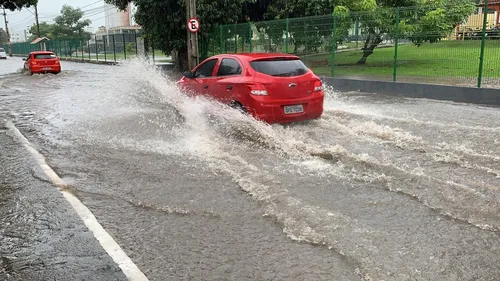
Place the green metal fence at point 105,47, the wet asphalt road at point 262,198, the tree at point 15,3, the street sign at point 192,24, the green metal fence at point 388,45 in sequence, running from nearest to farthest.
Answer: the wet asphalt road at point 262,198
the green metal fence at point 388,45
the street sign at point 192,24
the tree at point 15,3
the green metal fence at point 105,47

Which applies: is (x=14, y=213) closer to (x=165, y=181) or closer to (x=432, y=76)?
(x=165, y=181)

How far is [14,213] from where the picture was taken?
4.88 meters

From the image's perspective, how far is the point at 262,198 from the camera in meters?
5.12

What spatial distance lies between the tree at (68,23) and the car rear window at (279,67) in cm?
9641

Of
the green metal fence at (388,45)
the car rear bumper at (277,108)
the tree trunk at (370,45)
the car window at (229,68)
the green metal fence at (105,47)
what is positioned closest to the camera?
the car rear bumper at (277,108)

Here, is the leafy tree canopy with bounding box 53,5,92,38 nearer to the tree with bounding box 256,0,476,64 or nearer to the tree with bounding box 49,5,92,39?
the tree with bounding box 49,5,92,39

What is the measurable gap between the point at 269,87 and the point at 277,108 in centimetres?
40

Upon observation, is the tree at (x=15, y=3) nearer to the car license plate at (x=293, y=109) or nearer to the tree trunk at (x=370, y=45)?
the tree trunk at (x=370, y=45)

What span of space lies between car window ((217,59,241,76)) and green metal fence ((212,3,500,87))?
283 inches

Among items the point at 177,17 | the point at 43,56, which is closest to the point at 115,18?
the point at 43,56

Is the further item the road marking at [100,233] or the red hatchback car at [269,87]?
the red hatchback car at [269,87]

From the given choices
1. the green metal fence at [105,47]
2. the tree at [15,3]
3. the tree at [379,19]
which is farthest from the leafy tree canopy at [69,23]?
the tree at [379,19]

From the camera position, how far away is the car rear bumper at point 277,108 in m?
8.27

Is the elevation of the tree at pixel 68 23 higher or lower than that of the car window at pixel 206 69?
higher
